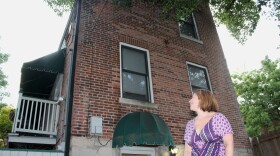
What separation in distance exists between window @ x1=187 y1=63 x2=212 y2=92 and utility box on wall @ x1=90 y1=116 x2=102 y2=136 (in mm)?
4425

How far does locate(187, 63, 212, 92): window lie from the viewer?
9.41m

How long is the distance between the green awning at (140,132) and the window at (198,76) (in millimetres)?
3572

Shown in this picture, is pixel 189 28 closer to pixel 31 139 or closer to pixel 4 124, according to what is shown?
pixel 31 139

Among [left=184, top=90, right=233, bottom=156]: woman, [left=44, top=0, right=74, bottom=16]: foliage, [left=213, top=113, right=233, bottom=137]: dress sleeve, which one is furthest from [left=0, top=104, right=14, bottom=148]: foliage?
[left=213, top=113, right=233, bottom=137]: dress sleeve

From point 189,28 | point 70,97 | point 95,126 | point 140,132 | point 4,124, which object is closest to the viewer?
point 140,132

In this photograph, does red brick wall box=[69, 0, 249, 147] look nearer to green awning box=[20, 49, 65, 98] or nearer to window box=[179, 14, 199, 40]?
window box=[179, 14, 199, 40]

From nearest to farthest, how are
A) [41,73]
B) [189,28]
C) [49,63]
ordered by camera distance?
1. [49,63]
2. [41,73]
3. [189,28]

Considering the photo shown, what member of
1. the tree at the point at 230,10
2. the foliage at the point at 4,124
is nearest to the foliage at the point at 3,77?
the foliage at the point at 4,124

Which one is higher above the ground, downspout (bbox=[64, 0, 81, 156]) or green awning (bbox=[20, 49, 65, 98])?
green awning (bbox=[20, 49, 65, 98])

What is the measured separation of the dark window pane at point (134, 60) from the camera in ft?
26.4

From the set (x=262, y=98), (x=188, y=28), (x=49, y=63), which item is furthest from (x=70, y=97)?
(x=262, y=98)

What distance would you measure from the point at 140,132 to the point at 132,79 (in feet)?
8.20

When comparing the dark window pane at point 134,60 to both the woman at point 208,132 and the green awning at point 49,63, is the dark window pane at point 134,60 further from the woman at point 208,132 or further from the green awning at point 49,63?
the woman at point 208,132

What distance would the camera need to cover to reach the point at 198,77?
31.6ft
